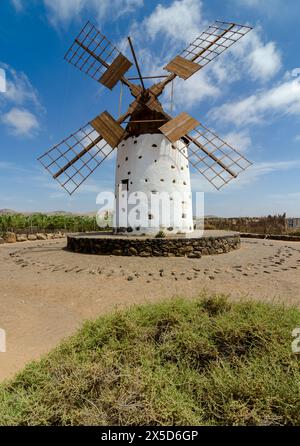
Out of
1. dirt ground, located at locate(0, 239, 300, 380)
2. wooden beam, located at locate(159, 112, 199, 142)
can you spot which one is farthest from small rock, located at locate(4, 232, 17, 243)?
wooden beam, located at locate(159, 112, 199, 142)

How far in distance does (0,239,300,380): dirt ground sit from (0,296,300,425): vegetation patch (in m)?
1.17

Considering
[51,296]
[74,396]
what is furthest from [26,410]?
[51,296]

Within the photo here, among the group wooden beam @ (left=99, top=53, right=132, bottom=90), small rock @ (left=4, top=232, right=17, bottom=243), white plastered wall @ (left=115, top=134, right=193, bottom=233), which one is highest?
wooden beam @ (left=99, top=53, right=132, bottom=90)

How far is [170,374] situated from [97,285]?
5403 millimetres

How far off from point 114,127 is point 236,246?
8188mm

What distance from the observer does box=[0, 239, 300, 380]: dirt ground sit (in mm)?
5336

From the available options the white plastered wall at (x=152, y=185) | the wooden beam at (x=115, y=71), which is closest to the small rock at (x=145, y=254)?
the white plastered wall at (x=152, y=185)

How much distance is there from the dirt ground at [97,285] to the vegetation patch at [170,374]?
3.82 ft

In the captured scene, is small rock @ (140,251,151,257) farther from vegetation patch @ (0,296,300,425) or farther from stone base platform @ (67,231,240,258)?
vegetation patch @ (0,296,300,425)

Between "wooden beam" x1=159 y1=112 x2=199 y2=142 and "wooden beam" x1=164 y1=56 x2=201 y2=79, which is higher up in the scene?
"wooden beam" x1=164 y1=56 x2=201 y2=79

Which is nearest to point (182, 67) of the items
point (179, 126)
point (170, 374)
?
point (179, 126)

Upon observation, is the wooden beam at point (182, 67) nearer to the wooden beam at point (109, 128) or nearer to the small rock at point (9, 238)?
the wooden beam at point (109, 128)

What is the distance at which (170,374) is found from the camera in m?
2.97
